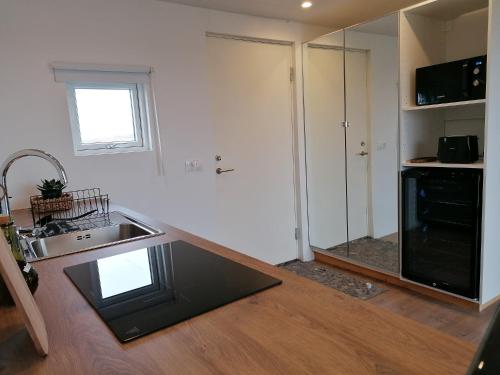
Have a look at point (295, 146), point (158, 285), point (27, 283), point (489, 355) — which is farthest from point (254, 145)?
point (489, 355)

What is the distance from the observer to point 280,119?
3596 mm

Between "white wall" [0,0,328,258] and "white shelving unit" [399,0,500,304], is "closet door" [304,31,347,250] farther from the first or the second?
"white shelving unit" [399,0,500,304]

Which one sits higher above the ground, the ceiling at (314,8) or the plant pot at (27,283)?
the ceiling at (314,8)

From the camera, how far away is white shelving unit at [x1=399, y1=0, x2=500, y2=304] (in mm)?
2348

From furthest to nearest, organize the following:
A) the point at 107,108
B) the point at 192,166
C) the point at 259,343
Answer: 1. the point at 192,166
2. the point at 107,108
3. the point at 259,343

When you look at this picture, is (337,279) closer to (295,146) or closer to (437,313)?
(437,313)

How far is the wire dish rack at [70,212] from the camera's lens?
1.79 metres

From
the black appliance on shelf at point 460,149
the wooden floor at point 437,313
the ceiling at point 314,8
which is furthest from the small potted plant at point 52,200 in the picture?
the black appliance on shelf at point 460,149

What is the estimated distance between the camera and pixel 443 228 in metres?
Answer: 2.69

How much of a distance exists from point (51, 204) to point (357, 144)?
264 centimetres

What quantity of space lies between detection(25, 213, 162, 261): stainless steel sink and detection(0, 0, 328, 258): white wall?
0.91 m

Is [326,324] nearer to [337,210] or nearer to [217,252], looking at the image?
[217,252]

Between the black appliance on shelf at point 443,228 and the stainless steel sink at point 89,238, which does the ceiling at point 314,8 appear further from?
the stainless steel sink at point 89,238

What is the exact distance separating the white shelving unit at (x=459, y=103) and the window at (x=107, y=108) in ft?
6.41
